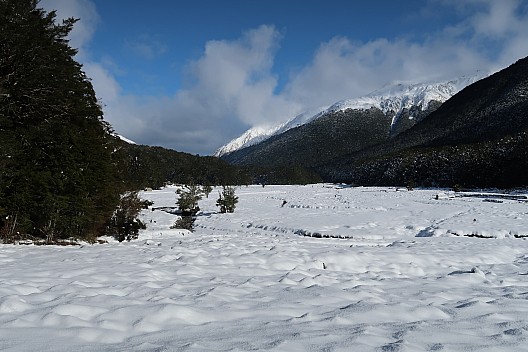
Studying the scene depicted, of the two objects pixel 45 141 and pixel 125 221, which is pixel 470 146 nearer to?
pixel 125 221

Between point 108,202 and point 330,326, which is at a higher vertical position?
point 108,202

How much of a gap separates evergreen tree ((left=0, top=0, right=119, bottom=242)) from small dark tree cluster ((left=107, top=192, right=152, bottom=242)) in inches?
58.5

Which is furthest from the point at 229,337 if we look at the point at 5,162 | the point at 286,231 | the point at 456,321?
the point at 286,231

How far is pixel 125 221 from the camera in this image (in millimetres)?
20219

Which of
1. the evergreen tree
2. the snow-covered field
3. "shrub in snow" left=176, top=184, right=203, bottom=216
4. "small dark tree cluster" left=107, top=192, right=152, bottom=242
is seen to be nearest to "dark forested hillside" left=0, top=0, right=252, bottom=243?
the evergreen tree

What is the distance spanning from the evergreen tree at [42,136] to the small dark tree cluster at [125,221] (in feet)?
4.87

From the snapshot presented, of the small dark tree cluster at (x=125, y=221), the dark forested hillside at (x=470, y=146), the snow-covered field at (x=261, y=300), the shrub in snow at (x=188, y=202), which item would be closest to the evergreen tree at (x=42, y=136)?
the small dark tree cluster at (x=125, y=221)

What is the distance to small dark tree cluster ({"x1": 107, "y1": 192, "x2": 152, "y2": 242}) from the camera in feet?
59.2

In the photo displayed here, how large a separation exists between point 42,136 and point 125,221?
25.3 ft

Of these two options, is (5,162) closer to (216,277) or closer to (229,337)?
(216,277)

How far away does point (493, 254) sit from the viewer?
11.1 meters

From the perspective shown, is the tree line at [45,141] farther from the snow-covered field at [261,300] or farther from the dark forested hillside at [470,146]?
the dark forested hillside at [470,146]

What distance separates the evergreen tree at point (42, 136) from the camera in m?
12.2

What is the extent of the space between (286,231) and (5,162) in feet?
50.4
